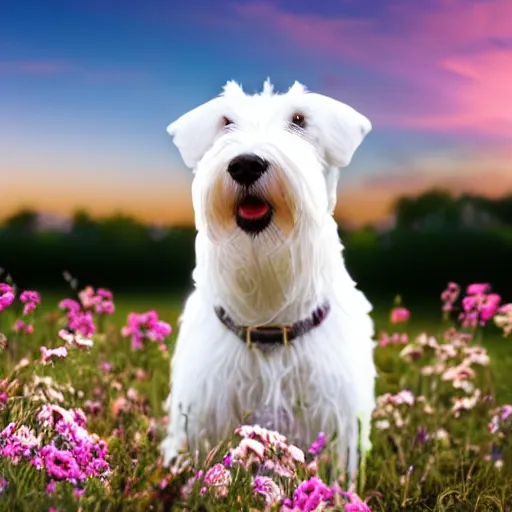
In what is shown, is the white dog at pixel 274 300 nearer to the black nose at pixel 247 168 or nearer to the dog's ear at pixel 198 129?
the dog's ear at pixel 198 129

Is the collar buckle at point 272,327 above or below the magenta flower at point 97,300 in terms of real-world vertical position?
below

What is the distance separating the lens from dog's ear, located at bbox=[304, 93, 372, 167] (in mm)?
4066

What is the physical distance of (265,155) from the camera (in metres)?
3.59

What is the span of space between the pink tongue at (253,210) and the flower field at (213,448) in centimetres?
87

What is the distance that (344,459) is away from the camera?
171 inches

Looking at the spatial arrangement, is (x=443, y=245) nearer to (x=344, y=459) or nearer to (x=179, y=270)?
(x=179, y=270)

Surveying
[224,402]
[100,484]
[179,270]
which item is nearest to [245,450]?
[100,484]

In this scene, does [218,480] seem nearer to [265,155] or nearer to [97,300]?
[265,155]

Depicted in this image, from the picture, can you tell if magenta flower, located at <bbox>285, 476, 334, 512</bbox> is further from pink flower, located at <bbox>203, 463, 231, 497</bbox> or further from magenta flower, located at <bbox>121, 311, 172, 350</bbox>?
magenta flower, located at <bbox>121, 311, 172, 350</bbox>

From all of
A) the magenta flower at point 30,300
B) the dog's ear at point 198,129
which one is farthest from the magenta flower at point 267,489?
the dog's ear at point 198,129

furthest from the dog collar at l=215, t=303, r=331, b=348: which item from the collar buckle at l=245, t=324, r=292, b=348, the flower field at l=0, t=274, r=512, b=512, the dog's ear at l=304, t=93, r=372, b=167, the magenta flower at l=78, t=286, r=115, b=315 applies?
the magenta flower at l=78, t=286, r=115, b=315

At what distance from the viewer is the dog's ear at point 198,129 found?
163 inches

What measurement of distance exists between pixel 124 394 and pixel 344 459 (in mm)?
1673

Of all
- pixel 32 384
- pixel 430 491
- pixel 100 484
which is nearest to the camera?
pixel 100 484
